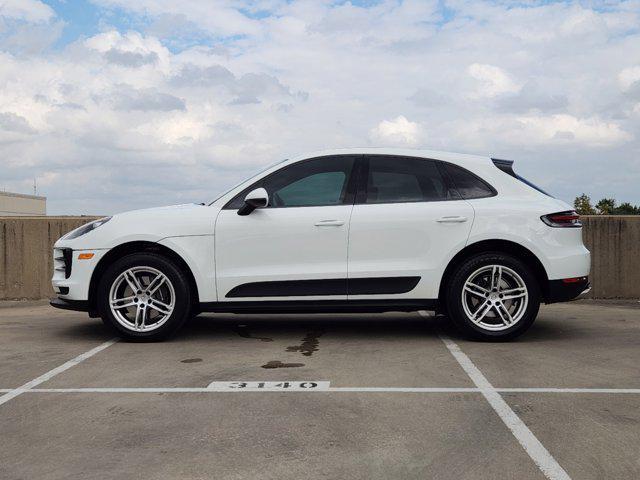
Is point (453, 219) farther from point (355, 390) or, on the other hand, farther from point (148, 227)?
point (148, 227)

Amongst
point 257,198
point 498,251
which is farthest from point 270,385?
point 498,251

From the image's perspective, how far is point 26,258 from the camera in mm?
11414

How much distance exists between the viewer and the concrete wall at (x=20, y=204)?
283 ft

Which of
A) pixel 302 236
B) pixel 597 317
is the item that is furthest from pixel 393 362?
pixel 597 317

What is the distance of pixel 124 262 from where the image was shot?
22.8 feet

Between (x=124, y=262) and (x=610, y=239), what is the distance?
728 cm

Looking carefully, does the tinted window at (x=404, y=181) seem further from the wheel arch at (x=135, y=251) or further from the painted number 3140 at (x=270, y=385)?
the painted number 3140 at (x=270, y=385)

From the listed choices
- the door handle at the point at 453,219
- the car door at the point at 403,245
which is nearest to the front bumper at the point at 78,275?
the car door at the point at 403,245

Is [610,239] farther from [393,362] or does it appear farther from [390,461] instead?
[390,461]

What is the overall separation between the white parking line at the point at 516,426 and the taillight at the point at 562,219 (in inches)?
60.9

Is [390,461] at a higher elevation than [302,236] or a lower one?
lower

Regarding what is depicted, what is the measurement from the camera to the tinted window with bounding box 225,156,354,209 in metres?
7.02

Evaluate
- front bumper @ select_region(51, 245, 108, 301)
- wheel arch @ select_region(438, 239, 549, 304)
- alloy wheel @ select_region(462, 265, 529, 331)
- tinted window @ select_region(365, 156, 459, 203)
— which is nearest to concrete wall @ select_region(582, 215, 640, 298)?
wheel arch @ select_region(438, 239, 549, 304)

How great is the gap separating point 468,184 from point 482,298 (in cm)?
106
